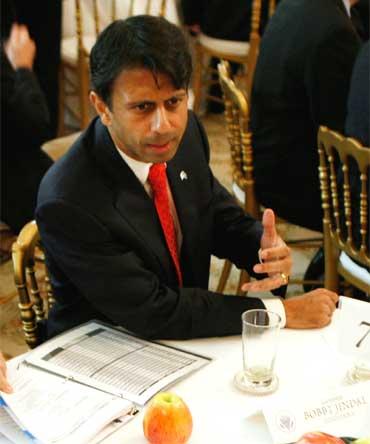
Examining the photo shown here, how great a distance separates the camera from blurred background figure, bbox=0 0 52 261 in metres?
2.78

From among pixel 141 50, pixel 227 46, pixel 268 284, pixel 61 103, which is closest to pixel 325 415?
pixel 268 284

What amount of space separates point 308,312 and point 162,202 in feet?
1.30

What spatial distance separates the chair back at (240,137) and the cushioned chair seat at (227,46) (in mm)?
1423

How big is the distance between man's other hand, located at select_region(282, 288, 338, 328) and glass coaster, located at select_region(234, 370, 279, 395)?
195mm

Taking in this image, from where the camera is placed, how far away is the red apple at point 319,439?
1.09 m

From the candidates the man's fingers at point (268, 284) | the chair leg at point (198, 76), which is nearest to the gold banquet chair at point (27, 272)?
the man's fingers at point (268, 284)

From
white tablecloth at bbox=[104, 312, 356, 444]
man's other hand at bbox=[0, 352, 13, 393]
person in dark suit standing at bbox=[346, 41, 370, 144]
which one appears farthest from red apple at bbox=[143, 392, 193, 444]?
person in dark suit standing at bbox=[346, 41, 370, 144]

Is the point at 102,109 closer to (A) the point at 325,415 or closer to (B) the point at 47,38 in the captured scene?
(A) the point at 325,415

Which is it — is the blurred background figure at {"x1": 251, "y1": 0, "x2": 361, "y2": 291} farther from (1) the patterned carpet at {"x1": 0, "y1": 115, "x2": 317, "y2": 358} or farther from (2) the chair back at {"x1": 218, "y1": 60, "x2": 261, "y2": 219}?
(1) the patterned carpet at {"x1": 0, "y1": 115, "x2": 317, "y2": 358}

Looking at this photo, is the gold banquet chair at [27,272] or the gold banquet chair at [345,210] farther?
the gold banquet chair at [345,210]

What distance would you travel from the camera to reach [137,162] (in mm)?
1640

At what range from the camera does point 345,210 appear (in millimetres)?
2137

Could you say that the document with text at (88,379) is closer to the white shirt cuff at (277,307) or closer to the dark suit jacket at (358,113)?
the white shirt cuff at (277,307)

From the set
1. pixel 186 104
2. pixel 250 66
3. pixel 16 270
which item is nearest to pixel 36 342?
pixel 16 270
